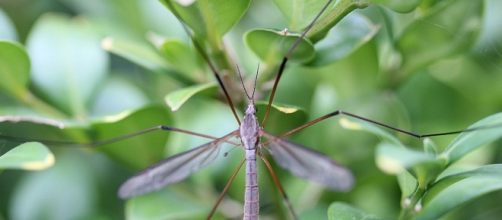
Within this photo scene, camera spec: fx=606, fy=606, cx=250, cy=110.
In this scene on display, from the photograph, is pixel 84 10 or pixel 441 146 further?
pixel 84 10

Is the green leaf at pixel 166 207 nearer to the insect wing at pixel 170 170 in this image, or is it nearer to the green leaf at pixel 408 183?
the insect wing at pixel 170 170

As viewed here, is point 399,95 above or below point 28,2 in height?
below

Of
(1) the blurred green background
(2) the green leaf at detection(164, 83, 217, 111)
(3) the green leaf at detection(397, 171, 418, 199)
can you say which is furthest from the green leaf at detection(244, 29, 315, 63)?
(3) the green leaf at detection(397, 171, 418, 199)

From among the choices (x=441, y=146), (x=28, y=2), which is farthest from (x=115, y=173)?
(x=441, y=146)

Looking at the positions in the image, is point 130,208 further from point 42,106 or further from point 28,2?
point 28,2

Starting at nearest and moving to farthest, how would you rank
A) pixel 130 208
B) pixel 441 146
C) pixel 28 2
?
pixel 130 208, pixel 441 146, pixel 28 2

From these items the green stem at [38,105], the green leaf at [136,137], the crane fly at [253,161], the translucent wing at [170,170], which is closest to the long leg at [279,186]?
the crane fly at [253,161]
